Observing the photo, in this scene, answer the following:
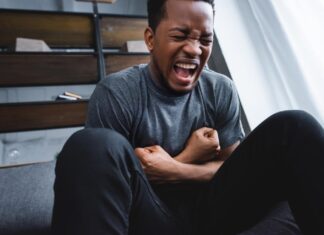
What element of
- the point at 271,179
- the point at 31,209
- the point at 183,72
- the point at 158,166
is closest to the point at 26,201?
the point at 31,209

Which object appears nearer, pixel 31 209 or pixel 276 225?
pixel 276 225

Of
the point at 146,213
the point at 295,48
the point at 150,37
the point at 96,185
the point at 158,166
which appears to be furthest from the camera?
the point at 295,48

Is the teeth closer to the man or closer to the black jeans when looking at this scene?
the man

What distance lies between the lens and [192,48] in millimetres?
779

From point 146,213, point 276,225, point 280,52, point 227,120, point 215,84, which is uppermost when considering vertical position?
point 280,52

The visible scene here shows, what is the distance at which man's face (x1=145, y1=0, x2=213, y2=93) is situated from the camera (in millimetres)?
767

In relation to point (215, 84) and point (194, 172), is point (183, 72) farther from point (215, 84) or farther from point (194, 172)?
point (194, 172)

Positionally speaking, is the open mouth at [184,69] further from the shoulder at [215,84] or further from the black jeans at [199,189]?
the black jeans at [199,189]

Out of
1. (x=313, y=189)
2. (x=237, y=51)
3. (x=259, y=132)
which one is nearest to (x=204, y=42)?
(x=259, y=132)

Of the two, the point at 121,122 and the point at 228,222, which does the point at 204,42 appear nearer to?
the point at 121,122

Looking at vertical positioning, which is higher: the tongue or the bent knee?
the tongue

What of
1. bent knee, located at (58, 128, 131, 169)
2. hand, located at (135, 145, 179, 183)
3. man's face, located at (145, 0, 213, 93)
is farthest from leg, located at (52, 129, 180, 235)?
man's face, located at (145, 0, 213, 93)

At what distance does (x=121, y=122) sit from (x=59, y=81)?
1.13 m

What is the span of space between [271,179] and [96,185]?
41 cm
